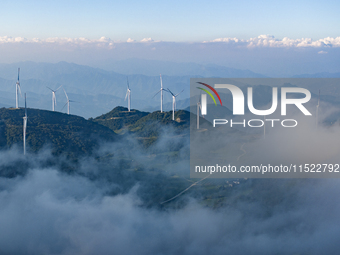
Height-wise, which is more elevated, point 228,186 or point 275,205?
point 228,186

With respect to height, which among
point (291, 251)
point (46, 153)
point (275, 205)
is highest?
point (46, 153)

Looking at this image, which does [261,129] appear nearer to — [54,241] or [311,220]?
[311,220]

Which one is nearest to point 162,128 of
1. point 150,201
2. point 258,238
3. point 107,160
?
point 107,160

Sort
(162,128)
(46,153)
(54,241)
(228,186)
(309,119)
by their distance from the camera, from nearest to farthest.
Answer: (54,241) < (228,186) < (46,153) < (162,128) < (309,119)

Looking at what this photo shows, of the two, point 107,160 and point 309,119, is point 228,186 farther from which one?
point 309,119

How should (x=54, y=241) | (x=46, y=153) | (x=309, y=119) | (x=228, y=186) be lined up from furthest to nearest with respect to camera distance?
(x=309, y=119)
(x=46, y=153)
(x=228, y=186)
(x=54, y=241)

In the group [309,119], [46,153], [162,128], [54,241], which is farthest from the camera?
[309,119]

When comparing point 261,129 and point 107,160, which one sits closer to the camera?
point 107,160

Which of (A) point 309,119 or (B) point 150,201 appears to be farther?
(A) point 309,119

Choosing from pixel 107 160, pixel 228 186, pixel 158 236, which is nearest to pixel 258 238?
pixel 228 186
